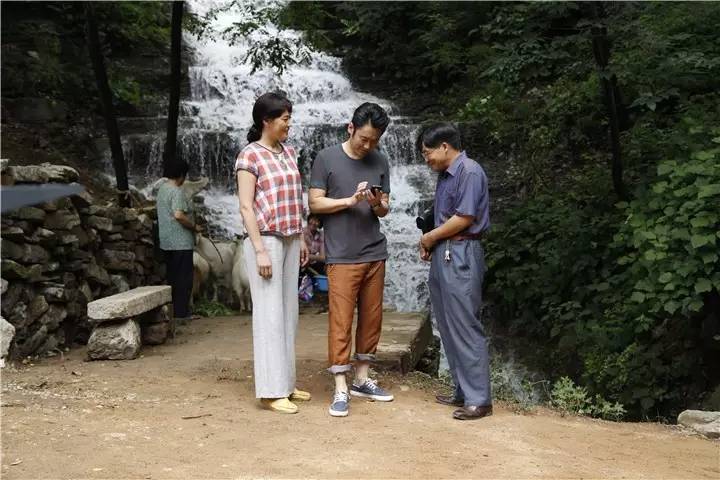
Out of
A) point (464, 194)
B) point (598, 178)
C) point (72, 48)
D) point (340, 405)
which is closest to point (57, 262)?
point (340, 405)

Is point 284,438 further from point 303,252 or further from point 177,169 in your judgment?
point 177,169

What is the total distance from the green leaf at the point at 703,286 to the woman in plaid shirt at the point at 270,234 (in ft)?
10.5

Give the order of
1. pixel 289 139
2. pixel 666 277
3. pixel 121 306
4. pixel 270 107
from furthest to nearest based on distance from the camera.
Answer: pixel 289 139 → pixel 121 306 → pixel 666 277 → pixel 270 107

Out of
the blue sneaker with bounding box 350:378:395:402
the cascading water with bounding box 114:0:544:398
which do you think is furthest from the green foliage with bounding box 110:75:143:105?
the blue sneaker with bounding box 350:378:395:402

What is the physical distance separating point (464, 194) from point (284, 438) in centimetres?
167

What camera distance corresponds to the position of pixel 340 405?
462 centimetres

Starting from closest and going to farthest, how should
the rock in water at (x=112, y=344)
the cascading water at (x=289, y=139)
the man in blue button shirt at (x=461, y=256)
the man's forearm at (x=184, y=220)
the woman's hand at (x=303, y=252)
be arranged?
the man in blue button shirt at (x=461, y=256) < the woman's hand at (x=303, y=252) < the rock in water at (x=112, y=344) < the man's forearm at (x=184, y=220) < the cascading water at (x=289, y=139)

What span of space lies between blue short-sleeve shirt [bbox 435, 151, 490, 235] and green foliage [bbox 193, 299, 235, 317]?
5.43 m

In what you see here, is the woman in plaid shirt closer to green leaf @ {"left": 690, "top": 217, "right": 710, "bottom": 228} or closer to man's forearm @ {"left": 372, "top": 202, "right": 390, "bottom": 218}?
man's forearm @ {"left": 372, "top": 202, "right": 390, "bottom": 218}

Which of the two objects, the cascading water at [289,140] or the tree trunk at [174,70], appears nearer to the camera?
the tree trunk at [174,70]

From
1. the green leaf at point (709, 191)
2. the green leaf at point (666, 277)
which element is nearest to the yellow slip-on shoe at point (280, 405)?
the green leaf at point (666, 277)

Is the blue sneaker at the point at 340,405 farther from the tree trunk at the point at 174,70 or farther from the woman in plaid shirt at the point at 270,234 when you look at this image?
the tree trunk at the point at 174,70

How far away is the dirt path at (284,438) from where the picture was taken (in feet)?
12.0

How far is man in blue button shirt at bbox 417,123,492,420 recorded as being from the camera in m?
4.62
